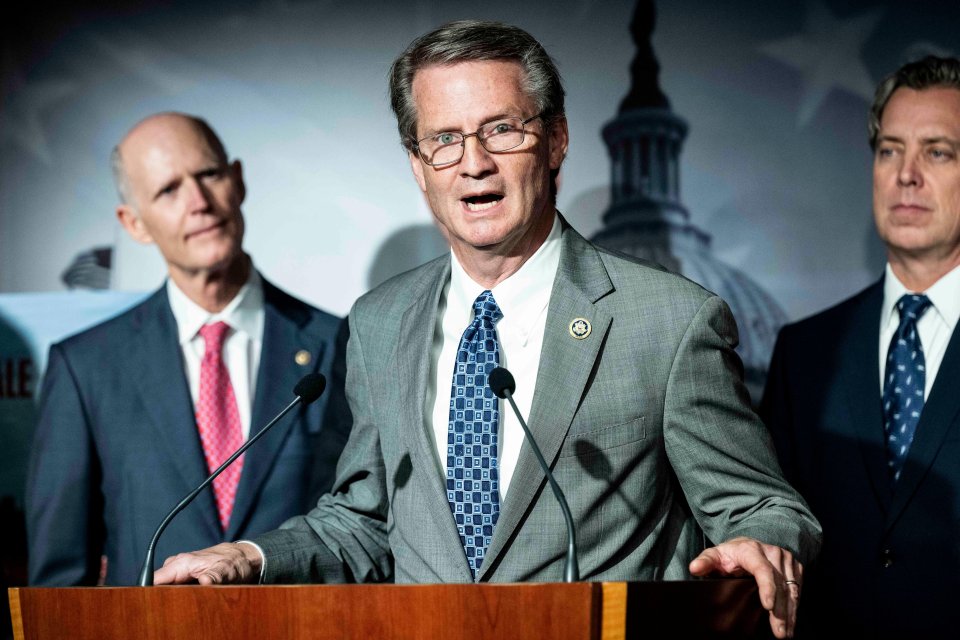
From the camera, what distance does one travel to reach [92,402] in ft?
10.2

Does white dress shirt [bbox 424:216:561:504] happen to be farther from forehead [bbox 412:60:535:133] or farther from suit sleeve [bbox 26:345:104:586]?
suit sleeve [bbox 26:345:104:586]

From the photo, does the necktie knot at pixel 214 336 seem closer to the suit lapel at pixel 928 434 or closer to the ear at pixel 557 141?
the ear at pixel 557 141

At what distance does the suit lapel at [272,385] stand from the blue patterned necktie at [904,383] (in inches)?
59.9

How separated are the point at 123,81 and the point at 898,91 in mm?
2428

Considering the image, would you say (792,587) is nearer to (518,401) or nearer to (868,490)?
(518,401)

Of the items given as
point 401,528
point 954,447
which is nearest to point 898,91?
point 954,447

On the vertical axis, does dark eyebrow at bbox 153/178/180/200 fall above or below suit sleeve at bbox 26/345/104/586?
above

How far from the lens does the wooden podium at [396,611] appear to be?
1.36 metres

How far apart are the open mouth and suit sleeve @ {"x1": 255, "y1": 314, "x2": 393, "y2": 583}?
0.40m

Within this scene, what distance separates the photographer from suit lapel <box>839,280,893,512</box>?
277cm

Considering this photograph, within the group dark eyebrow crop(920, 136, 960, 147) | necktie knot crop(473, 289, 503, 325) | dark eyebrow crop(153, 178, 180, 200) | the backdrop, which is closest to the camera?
Answer: necktie knot crop(473, 289, 503, 325)

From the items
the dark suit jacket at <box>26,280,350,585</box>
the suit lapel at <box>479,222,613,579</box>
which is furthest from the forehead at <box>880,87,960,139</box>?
the dark suit jacket at <box>26,280,350,585</box>

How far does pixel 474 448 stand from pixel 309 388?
12.1 inches

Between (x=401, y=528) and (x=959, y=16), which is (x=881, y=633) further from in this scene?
(x=959, y=16)
